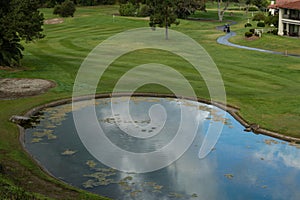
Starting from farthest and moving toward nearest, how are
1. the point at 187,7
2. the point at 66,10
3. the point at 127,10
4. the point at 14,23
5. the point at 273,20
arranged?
the point at 187,7
the point at 127,10
the point at 66,10
the point at 273,20
the point at 14,23

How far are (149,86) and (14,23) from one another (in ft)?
53.9

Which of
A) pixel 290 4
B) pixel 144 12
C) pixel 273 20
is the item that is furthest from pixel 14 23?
pixel 144 12

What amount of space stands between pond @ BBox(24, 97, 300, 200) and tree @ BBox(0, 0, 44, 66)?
14.1 meters

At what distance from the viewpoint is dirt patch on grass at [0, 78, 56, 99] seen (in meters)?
42.8

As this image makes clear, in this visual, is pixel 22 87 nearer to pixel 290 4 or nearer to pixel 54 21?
pixel 290 4

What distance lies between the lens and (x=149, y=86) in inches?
1815

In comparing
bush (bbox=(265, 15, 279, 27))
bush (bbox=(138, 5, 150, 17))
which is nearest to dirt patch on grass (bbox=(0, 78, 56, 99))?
bush (bbox=(265, 15, 279, 27))

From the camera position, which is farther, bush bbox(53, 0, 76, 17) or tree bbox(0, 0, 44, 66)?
bush bbox(53, 0, 76, 17)

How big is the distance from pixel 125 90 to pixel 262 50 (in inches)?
1439

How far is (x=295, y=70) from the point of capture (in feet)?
178

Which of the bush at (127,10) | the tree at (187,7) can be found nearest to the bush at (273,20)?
the tree at (187,7)

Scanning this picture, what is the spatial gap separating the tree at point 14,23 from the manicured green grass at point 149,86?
8.29ft

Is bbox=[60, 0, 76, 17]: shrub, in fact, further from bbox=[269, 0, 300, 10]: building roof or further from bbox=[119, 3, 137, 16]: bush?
bbox=[269, 0, 300, 10]: building roof

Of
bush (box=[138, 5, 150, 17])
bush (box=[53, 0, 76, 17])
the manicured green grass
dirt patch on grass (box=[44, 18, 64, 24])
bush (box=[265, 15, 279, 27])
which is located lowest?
the manicured green grass
